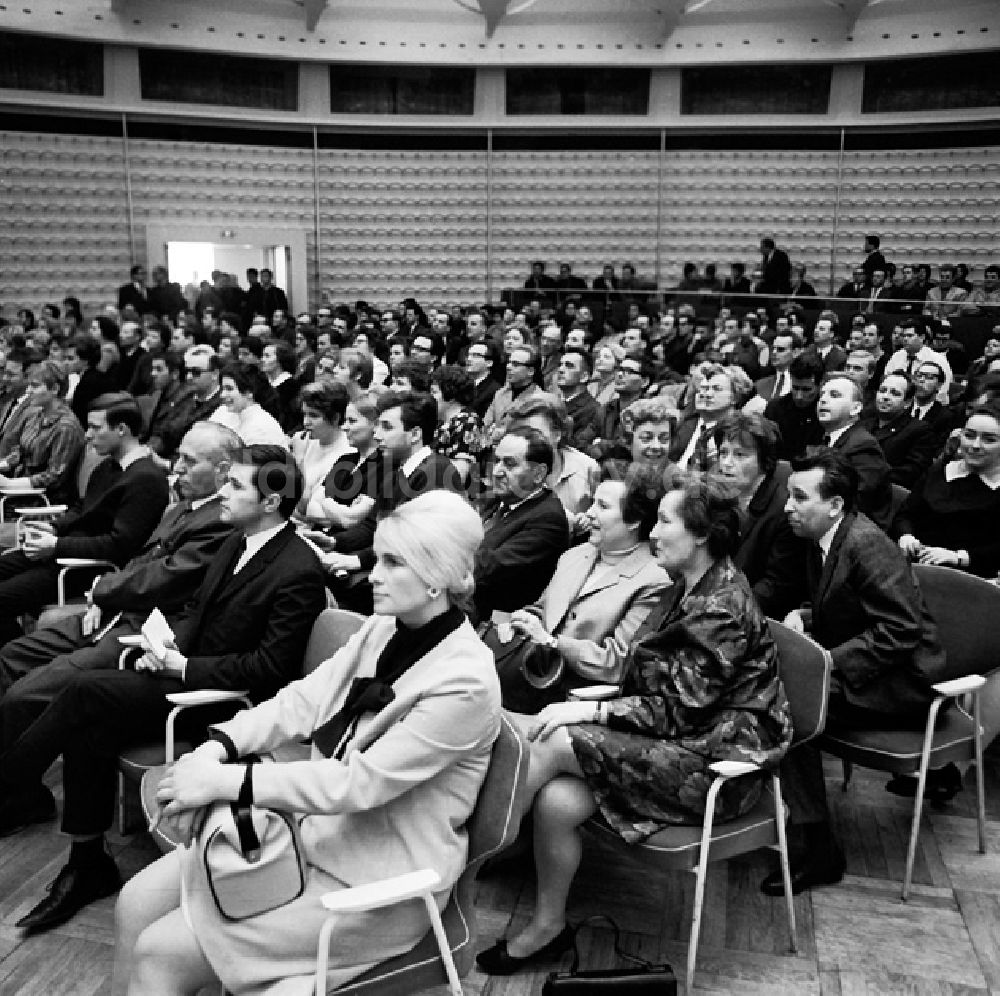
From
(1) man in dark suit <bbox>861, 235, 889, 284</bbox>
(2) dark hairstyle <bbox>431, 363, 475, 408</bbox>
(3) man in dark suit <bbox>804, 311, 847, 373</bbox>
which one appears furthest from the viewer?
(1) man in dark suit <bbox>861, 235, 889, 284</bbox>

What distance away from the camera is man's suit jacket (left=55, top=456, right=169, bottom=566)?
3984mm

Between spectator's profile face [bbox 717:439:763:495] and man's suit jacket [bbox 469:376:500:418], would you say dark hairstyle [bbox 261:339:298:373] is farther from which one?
spectator's profile face [bbox 717:439:763:495]

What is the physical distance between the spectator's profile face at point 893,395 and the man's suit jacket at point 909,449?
4.3 inches

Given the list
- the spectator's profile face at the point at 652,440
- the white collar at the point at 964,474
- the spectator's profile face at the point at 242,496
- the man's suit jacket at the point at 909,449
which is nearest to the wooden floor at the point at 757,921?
the spectator's profile face at the point at 242,496

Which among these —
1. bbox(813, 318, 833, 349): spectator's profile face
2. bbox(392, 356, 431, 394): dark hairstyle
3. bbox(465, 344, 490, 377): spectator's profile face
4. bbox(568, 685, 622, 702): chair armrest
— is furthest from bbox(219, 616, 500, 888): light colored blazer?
bbox(813, 318, 833, 349): spectator's profile face

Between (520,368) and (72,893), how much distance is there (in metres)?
4.11

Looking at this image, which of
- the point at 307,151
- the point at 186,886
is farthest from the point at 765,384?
the point at 307,151

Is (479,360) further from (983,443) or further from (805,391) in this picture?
(983,443)

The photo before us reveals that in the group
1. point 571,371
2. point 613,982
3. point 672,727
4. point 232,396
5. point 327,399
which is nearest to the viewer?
point 613,982

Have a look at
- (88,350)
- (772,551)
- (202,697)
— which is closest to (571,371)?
(772,551)

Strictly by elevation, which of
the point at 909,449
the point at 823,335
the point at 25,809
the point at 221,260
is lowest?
the point at 25,809

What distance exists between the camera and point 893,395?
5441 mm

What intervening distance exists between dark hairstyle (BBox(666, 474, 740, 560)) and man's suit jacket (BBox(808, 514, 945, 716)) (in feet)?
1.93

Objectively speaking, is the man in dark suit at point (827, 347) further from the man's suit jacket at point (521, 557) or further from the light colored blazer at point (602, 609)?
the light colored blazer at point (602, 609)
